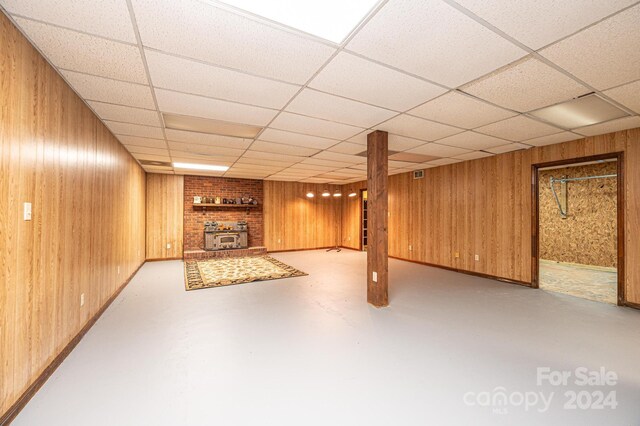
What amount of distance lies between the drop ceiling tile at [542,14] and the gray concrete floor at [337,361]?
96.8 inches

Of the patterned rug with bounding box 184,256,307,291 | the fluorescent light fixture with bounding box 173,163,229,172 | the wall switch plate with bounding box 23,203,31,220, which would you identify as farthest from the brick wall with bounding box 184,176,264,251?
the wall switch plate with bounding box 23,203,31,220

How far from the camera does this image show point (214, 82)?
2.33 m

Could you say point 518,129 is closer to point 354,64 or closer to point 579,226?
point 354,64

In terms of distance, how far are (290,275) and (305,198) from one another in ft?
14.5

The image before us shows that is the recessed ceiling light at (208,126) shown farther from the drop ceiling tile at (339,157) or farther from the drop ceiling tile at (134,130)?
the drop ceiling tile at (339,157)

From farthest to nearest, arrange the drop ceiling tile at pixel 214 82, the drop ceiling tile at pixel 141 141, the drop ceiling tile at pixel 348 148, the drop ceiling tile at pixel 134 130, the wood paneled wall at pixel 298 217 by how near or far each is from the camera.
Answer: the wood paneled wall at pixel 298 217 < the drop ceiling tile at pixel 348 148 < the drop ceiling tile at pixel 141 141 < the drop ceiling tile at pixel 134 130 < the drop ceiling tile at pixel 214 82

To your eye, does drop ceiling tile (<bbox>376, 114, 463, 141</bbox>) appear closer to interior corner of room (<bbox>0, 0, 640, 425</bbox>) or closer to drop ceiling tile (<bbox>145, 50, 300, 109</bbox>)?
interior corner of room (<bbox>0, 0, 640, 425</bbox>)

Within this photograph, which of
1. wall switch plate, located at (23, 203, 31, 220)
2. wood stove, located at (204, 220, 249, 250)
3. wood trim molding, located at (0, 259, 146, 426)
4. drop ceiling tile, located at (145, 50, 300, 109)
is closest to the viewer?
wood trim molding, located at (0, 259, 146, 426)

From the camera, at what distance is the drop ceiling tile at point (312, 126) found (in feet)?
10.4

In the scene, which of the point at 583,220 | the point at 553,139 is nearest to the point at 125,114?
the point at 553,139

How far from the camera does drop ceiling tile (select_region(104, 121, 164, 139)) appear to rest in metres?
3.44

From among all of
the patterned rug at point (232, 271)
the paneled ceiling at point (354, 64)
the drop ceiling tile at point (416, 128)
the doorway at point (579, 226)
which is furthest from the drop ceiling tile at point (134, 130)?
the doorway at point (579, 226)

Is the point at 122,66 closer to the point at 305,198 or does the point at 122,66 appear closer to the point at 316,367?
the point at 316,367

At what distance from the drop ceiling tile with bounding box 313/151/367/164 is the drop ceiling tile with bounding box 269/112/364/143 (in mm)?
1134
